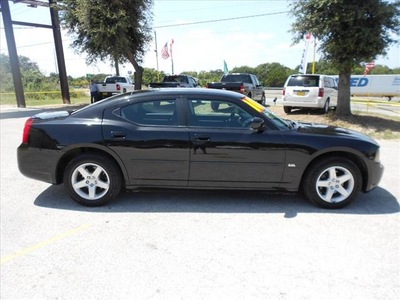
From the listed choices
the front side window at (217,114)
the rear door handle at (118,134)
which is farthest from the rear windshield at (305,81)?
the rear door handle at (118,134)

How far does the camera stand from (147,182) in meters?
4.01

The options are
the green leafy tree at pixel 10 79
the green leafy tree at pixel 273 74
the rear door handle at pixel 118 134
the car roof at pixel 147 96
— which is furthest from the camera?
the green leafy tree at pixel 273 74

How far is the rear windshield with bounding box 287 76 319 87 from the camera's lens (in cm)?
1253

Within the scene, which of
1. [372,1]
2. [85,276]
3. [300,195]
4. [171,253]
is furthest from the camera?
[372,1]

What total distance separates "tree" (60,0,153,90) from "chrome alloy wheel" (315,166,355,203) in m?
14.7

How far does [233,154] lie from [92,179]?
180 centimetres

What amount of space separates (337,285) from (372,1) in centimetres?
1015

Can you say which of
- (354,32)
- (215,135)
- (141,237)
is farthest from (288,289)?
(354,32)

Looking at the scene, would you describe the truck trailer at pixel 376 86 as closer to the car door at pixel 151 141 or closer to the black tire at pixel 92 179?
the car door at pixel 151 141

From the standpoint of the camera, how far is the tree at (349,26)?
9.78 metres

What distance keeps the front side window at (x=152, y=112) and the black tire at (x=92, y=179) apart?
63 centimetres

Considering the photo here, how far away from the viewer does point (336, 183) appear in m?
3.90

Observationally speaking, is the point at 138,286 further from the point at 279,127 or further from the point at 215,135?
the point at 279,127

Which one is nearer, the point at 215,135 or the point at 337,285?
the point at 337,285
